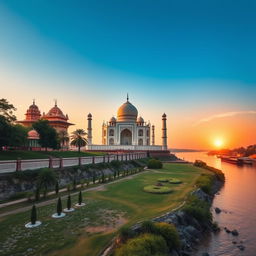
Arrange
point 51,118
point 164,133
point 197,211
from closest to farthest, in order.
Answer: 1. point 197,211
2. point 51,118
3. point 164,133

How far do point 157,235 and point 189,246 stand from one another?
9.96ft

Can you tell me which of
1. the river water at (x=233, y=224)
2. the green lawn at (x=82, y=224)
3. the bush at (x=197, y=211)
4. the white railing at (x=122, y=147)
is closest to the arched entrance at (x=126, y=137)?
the white railing at (x=122, y=147)

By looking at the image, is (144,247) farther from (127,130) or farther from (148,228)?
(127,130)

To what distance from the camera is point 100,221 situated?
10203mm

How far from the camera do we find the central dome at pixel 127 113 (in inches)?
2724

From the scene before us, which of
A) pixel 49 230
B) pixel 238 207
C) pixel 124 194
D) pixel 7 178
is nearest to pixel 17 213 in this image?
pixel 49 230

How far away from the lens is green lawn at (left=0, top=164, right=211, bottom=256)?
736cm

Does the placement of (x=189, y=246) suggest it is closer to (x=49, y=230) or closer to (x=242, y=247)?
(x=242, y=247)

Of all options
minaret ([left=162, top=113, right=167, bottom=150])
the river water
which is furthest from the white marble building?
the river water

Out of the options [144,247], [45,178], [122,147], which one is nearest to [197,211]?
[144,247]

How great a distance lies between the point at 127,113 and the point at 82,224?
2393 inches

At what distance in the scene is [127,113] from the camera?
69.4m

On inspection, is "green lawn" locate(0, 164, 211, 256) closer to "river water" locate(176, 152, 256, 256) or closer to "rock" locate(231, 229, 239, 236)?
"river water" locate(176, 152, 256, 256)

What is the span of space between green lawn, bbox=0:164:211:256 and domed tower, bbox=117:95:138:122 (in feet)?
177
